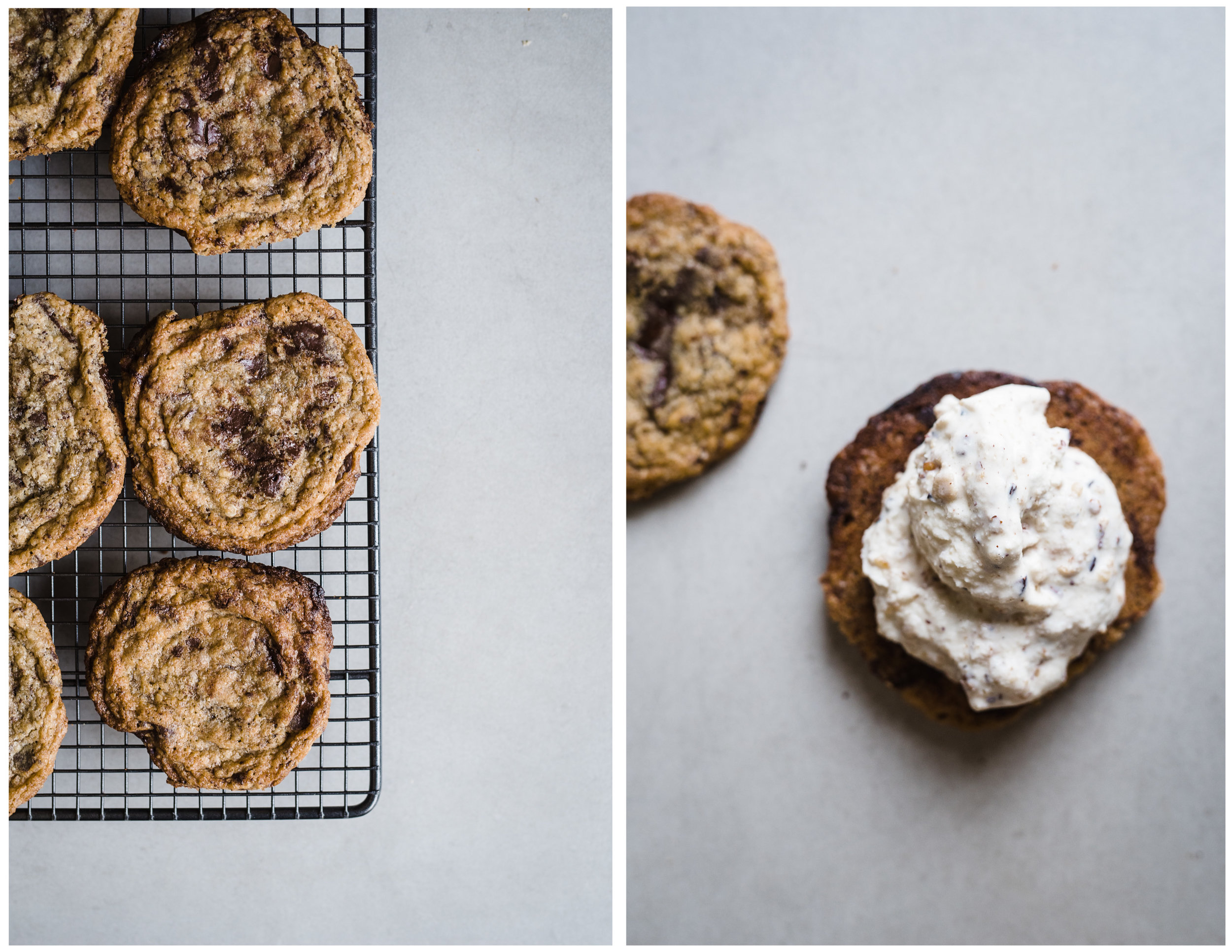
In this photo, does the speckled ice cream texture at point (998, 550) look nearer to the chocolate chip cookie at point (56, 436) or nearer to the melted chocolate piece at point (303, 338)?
the melted chocolate piece at point (303, 338)

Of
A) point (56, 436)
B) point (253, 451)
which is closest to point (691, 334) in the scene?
point (253, 451)

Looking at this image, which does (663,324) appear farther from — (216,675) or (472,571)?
(216,675)

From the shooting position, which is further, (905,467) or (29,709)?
(905,467)

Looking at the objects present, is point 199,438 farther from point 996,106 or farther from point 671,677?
point 996,106

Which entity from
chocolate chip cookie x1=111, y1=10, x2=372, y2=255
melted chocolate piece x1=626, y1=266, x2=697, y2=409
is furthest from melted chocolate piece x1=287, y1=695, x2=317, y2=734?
melted chocolate piece x1=626, y1=266, x2=697, y2=409

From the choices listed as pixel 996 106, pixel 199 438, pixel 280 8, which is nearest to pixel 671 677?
pixel 199 438

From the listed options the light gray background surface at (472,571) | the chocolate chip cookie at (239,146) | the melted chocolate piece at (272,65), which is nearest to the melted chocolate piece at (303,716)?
the light gray background surface at (472,571)

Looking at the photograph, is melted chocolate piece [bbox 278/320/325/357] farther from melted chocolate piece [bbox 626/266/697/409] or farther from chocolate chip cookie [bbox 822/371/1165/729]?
chocolate chip cookie [bbox 822/371/1165/729]
